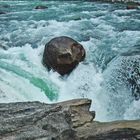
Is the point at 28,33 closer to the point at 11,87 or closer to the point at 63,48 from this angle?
the point at 63,48

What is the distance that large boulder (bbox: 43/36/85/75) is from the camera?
1225 cm

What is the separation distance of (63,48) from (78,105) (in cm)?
453

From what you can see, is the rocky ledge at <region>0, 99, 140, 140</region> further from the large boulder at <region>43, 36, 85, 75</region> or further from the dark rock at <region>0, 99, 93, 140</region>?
the large boulder at <region>43, 36, 85, 75</region>

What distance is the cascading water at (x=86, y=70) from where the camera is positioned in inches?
435

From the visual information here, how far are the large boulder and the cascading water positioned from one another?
0.19 meters

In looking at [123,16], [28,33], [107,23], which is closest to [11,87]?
[28,33]

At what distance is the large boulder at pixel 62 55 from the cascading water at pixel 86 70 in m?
0.19

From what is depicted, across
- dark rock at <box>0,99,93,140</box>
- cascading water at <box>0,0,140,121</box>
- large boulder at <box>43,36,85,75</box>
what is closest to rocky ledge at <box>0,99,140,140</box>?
dark rock at <box>0,99,93,140</box>

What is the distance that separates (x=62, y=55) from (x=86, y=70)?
0.92m

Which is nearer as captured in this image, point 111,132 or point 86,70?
point 111,132

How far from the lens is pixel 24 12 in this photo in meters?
23.6

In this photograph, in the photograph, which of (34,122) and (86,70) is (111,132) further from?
(86,70)

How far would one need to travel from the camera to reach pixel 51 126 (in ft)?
21.1

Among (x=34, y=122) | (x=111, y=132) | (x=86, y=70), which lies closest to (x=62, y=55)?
(x=86, y=70)
